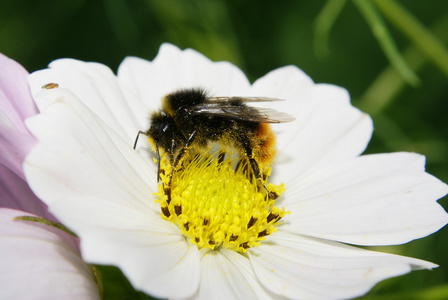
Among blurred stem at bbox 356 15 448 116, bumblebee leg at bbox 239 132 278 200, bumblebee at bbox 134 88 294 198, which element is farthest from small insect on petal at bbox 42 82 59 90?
blurred stem at bbox 356 15 448 116

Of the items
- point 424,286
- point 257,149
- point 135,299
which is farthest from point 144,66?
point 424,286

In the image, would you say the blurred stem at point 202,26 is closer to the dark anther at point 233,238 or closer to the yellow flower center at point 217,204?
the yellow flower center at point 217,204

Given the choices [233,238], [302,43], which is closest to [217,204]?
[233,238]

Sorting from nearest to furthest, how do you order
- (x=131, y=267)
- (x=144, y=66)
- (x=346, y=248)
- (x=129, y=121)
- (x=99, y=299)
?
(x=131, y=267) < (x=99, y=299) < (x=346, y=248) < (x=129, y=121) < (x=144, y=66)

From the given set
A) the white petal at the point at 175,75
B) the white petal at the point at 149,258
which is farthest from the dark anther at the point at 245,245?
the white petal at the point at 175,75

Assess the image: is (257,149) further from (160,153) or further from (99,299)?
(99,299)

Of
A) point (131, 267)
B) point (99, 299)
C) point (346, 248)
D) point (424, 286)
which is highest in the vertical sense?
point (131, 267)
